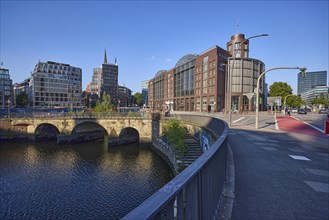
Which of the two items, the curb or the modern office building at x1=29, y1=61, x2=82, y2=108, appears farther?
the modern office building at x1=29, y1=61, x2=82, y2=108

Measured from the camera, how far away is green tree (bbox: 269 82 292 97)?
238 ft

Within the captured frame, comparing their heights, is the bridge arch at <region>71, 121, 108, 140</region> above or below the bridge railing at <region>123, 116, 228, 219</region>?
below

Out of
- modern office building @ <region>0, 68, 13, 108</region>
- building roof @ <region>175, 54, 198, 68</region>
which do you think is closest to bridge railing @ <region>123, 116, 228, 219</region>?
building roof @ <region>175, 54, 198, 68</region>

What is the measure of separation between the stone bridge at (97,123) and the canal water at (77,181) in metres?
4.51

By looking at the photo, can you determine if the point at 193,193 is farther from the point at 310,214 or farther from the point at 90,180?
the point at 90,180

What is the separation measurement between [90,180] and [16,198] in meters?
6.30

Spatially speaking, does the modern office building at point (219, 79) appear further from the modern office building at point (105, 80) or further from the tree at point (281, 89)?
the modern office building at point (105, 80)

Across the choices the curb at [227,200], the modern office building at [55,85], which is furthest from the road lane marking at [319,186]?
the modern office building at [55,85]

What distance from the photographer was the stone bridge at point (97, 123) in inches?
1430

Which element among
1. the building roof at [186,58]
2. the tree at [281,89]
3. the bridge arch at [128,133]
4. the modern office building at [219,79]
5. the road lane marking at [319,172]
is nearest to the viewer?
the road lane marking at [319,172]

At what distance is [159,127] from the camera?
3388 centimetres

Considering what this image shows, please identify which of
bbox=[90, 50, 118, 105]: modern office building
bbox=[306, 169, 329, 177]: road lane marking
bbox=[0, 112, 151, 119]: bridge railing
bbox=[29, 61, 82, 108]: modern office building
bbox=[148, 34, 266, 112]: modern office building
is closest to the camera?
bbox=[306, 169, 329, 177]: road lane marking

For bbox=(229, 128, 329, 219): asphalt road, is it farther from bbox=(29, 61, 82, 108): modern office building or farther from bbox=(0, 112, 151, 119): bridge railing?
bbox=(29, 61, 82, 108): modern office building

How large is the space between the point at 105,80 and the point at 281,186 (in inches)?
5196
